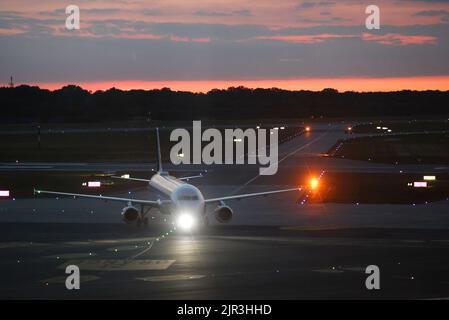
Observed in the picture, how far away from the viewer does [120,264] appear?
133ft

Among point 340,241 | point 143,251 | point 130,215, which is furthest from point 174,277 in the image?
point 130,215

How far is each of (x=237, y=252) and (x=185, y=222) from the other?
9.62m

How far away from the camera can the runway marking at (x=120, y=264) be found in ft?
130

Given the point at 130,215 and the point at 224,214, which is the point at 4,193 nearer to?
the point at 130,215

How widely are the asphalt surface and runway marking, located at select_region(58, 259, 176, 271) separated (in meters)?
0.04

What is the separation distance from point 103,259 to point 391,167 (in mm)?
64070

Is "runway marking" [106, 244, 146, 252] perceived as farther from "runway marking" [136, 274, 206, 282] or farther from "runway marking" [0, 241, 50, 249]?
"runway marking" [136, 274, 206, 282]

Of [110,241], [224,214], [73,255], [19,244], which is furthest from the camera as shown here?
[224,214]

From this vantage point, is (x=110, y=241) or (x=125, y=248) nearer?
(x=125, y=248)

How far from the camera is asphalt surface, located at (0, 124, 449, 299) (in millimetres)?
34688

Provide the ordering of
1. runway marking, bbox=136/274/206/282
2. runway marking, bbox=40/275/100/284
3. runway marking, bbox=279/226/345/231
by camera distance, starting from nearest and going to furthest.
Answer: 1. runway marking, bbox=40/275/100/284
2. runway marking, bbox=136/274/206/282
3. runway marking, bbox=279/226/345/231

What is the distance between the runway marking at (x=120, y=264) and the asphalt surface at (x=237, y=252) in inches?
1.7

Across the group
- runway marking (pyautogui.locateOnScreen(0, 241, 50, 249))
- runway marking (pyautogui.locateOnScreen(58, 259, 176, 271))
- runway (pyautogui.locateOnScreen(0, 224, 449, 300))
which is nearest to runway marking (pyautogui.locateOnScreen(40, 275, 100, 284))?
runway (pyautogui.locateOnScreen(0, 224, 449, 300))

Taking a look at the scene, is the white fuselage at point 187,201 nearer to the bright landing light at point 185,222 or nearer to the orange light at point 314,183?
the bright landing light at point 185,222
